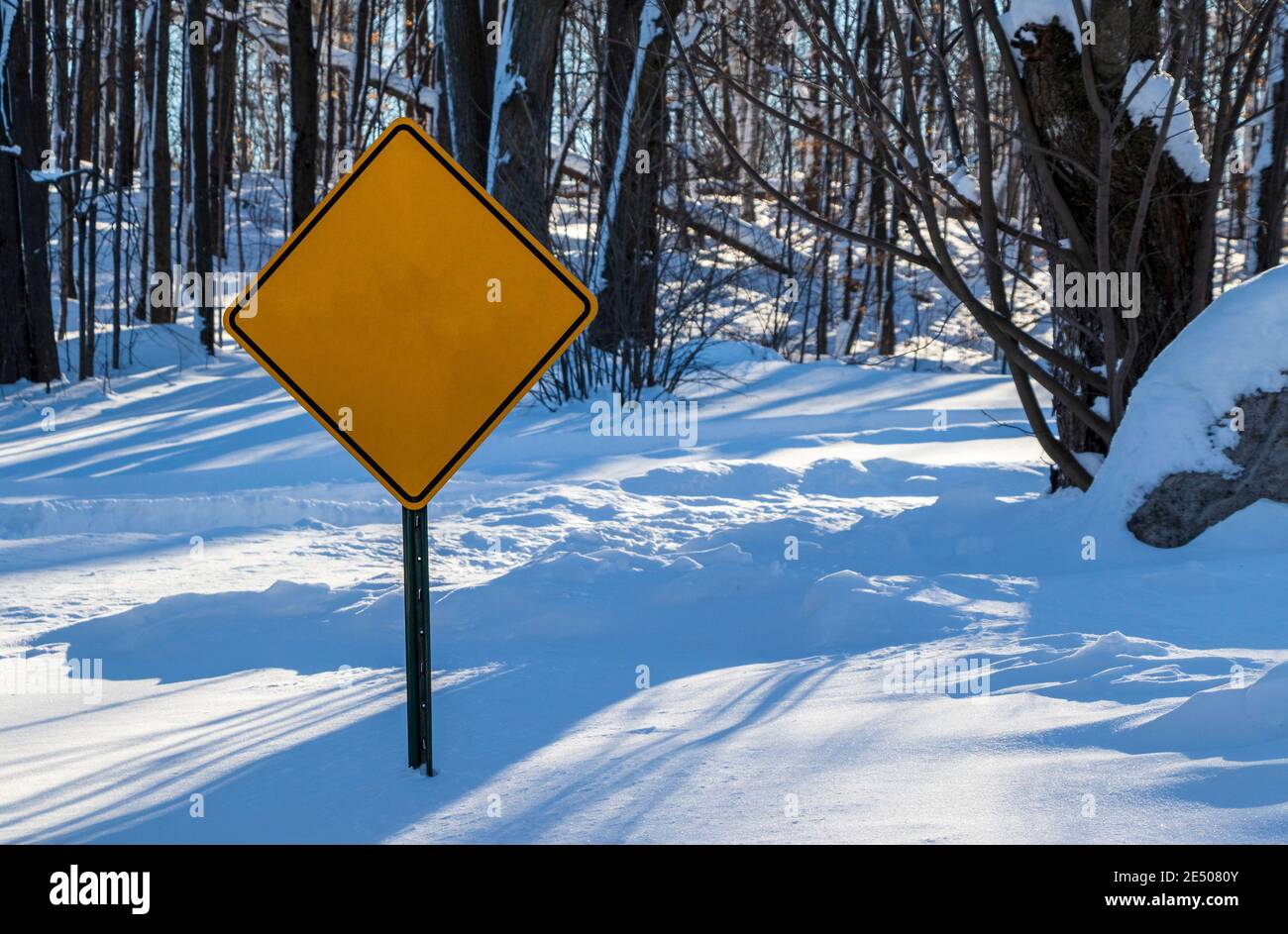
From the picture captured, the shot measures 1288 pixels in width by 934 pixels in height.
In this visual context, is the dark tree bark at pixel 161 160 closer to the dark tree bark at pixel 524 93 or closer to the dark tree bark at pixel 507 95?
the dark tree bark at pixel 507 95

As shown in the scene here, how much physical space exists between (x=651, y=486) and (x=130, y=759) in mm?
4607

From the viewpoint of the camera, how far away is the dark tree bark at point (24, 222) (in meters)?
13.2

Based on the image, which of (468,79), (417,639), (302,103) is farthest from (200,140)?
(417,639)

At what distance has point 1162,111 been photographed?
18.1 ft

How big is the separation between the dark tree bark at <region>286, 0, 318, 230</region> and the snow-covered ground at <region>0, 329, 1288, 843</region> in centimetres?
788

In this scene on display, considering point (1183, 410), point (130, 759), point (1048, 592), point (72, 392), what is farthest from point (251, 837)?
point (72, 392)

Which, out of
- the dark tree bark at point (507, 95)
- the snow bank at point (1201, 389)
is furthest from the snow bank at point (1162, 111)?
the dark tree bark at point (507, 95)

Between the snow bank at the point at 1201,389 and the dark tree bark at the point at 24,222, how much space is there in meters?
12.1

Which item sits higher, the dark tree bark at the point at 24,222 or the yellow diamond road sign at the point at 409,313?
the dark tree bark at the point at 24,222

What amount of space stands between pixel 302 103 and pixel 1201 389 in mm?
12771

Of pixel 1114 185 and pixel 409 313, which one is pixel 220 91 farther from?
pixel 409 313

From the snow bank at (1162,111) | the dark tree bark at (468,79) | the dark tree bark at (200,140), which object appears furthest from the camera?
the dark tree bark at (200,140)

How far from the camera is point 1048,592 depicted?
462 cm

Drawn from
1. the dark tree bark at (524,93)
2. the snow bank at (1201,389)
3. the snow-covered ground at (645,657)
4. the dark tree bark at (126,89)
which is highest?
the dark tree bark at (126,89)
